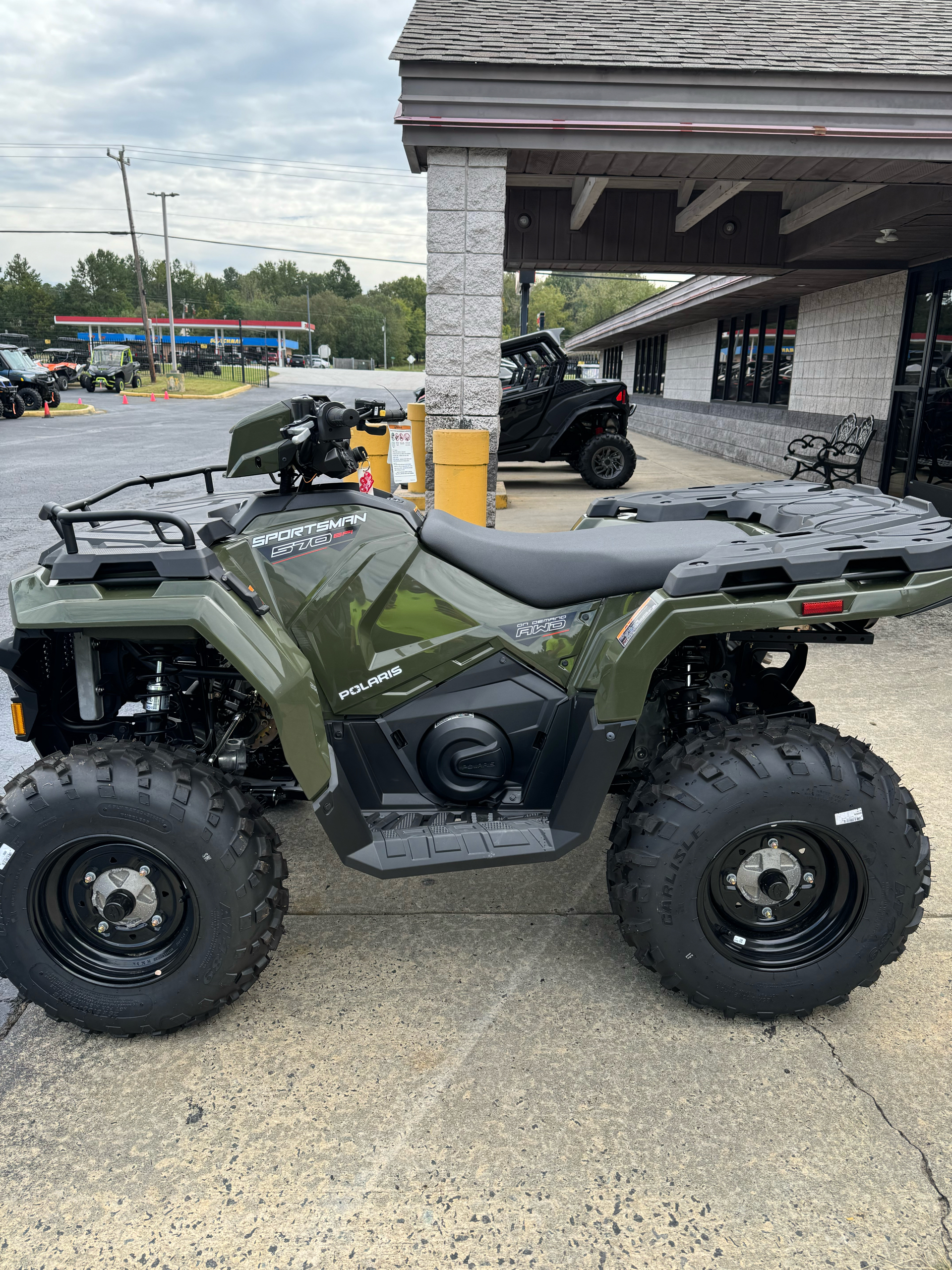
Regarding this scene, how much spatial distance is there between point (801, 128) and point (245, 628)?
252 inches

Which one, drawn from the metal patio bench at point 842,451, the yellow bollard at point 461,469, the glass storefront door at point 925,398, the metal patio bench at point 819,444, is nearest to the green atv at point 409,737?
the yellow bollard at point 461,469

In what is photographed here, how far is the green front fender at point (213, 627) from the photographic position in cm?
224

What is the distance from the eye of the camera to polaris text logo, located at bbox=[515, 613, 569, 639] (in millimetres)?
2559

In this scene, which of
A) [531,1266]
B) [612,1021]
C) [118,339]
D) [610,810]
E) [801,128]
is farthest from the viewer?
[118,339]

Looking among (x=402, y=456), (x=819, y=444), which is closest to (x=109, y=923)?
(x=402, y=456)

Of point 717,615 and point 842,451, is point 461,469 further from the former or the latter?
point 842,451

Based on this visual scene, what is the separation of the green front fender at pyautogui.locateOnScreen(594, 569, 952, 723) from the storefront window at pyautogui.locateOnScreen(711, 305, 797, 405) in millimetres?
14342

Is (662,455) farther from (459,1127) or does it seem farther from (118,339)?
(118,339)

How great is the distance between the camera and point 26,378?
2756 centimetres

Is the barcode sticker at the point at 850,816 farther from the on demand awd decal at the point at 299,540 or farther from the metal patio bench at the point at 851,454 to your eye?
the metal patio bench at the point at 851,454

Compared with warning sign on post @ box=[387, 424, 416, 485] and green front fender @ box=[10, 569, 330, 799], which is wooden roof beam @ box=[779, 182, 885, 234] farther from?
green front fender @ box=[10, 569, 330, 799]

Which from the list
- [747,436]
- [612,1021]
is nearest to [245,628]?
[612,1021]

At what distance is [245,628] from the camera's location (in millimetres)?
2301

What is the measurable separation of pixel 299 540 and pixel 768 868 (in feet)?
5.15
